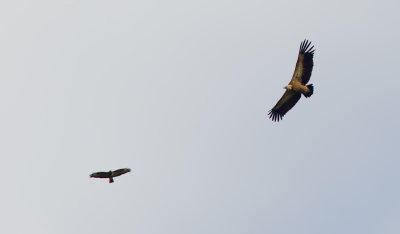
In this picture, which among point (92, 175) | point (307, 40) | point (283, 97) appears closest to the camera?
point (92, 175)

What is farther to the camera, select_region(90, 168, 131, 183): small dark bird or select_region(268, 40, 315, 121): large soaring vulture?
select_region(268, 40, 315, 121): large soaring vulture

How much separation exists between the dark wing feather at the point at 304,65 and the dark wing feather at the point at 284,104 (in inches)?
85.2

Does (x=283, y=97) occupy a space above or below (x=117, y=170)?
above

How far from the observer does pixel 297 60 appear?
183 ft

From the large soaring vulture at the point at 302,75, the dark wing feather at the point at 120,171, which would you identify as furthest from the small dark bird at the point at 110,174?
the large soaring vulture at the point at 302,75

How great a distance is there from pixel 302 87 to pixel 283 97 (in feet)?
10.1

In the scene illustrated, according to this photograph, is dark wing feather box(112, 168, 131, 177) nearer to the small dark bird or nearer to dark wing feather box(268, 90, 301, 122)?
the small dark bird

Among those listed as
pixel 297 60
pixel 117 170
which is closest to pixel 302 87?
pixel 297 60

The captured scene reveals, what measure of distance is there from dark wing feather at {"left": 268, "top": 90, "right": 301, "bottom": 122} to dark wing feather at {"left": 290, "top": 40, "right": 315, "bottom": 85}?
216 cm

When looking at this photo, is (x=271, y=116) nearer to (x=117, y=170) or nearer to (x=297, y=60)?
(x=297, y=60)

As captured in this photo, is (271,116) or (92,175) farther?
(271,116)

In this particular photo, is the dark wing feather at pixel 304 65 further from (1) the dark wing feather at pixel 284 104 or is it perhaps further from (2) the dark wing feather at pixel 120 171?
(2) the dark wing feather at pixel 120 171

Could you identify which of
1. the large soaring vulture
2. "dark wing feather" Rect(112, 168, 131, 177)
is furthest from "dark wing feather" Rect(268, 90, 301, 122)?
"dark wing feather" Rect(112, 168, 131, 177)

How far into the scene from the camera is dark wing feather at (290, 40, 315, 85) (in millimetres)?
55219
